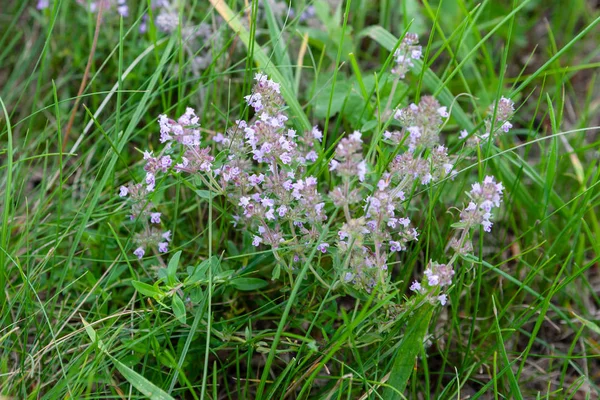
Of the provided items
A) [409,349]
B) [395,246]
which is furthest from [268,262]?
[409,349]

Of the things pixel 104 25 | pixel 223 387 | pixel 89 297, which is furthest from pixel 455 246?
pixel 104 25

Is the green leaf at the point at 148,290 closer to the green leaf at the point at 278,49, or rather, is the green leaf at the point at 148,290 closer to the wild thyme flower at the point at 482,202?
the wild thyme flower at the point at 482,202

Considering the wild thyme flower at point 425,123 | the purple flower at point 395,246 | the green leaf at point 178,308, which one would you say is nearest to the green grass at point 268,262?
the green leaf at point 178,308

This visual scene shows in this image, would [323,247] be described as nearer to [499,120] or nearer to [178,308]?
[178,308]

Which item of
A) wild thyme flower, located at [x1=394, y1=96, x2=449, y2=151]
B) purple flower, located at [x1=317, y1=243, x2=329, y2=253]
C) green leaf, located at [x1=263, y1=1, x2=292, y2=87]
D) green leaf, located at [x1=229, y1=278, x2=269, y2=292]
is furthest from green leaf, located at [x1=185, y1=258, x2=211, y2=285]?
green leaf, located at [x1=263, y1=1, x2=292, y2=87]

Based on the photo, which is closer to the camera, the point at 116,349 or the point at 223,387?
the point at 116,349

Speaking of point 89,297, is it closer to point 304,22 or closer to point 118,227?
point 118,227

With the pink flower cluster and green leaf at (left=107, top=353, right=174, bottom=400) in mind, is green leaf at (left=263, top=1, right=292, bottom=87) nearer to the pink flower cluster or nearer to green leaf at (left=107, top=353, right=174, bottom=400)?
the pink flower cluster
